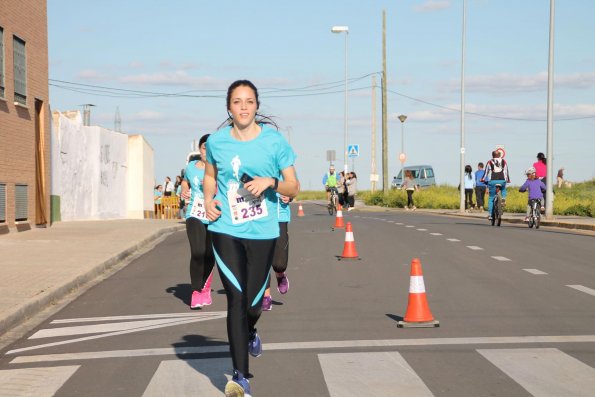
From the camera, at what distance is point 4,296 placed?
443 inches

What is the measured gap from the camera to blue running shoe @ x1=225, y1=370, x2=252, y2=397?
6.09 m

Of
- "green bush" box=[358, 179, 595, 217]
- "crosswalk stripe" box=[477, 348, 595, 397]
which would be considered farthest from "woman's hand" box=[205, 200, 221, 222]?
"green bush" box=[358, 179, 595, 217]

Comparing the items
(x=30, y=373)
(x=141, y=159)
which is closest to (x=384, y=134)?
(x=141, y=159)

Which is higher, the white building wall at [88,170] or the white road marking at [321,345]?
the white building wall at [88,170]

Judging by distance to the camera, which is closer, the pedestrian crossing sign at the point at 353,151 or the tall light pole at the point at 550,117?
the tall light pole at the point at 550,117

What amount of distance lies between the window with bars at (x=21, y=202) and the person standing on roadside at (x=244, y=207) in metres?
19.3

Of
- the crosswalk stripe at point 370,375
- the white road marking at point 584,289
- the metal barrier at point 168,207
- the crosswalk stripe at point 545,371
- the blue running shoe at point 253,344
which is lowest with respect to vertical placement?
the metal barrier at point 168,207

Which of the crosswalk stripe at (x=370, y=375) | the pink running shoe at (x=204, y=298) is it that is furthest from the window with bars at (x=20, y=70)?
the crosswalk stripe at (x=370, y=375)

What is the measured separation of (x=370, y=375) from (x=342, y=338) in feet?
5.36

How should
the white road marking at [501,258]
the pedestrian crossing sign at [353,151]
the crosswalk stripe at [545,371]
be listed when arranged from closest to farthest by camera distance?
the crosswalk stripe at [545,371] → the white road marking at [501,258] → the pedestrian crossing sign at [353,151]

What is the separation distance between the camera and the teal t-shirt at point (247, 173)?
20.8ft

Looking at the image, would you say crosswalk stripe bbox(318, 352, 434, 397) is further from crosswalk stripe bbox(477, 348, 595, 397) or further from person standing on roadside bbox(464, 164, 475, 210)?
person standing on roadside bbox(464, 164, 475, 210)

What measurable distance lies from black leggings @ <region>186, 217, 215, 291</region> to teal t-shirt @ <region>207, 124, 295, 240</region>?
15.8 ft

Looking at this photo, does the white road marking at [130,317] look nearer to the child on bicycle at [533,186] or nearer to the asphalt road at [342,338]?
the asphalt road at [342,338]
